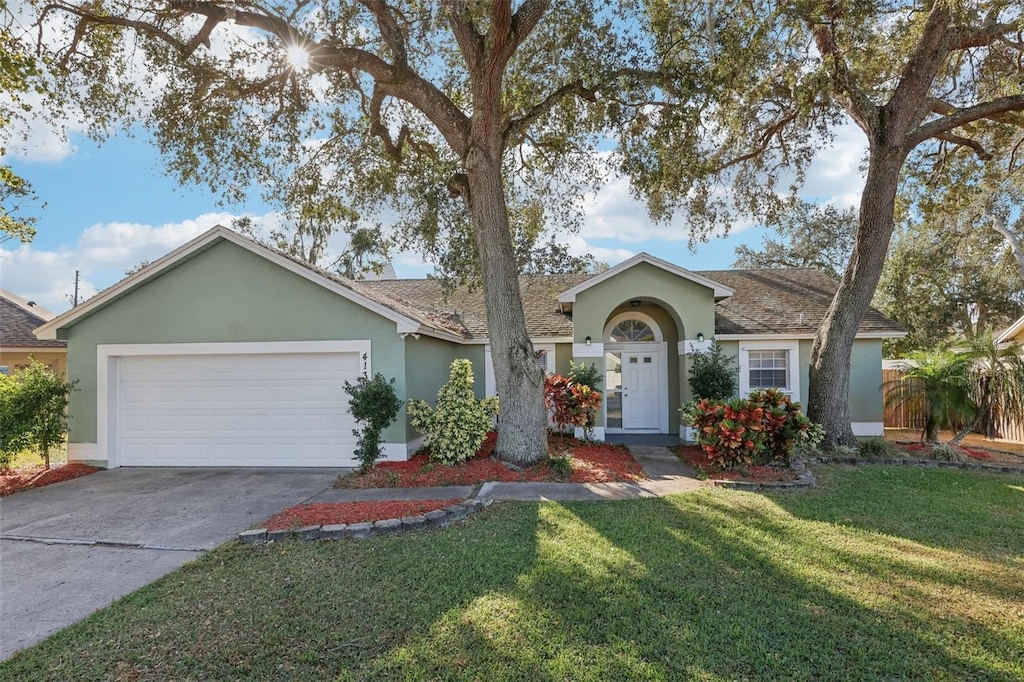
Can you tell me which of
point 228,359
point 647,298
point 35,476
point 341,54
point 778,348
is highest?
point 341,54

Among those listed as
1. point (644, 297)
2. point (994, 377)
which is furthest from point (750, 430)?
point (994, 377)

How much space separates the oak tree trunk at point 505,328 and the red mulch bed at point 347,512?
2320 millimetres

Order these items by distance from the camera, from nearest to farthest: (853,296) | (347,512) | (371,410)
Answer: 1. (347,512)
2. (371,410)
3. (853,296)

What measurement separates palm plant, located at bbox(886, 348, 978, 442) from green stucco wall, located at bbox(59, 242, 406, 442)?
11.1 metres

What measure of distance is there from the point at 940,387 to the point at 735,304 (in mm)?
5428

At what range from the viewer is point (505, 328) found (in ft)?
29.5

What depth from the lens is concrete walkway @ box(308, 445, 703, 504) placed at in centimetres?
733

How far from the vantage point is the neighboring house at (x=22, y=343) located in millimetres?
16094

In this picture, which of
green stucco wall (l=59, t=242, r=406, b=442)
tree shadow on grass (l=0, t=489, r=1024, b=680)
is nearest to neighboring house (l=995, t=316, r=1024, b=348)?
tree shadow on grass (l=0, t=489, r=1024, b=680)

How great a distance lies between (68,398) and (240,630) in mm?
9615

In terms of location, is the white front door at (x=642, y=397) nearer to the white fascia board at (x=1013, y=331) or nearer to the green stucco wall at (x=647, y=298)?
the green stucco wall at (x=647, y=298)

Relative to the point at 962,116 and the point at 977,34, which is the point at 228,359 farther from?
the point at 977,34

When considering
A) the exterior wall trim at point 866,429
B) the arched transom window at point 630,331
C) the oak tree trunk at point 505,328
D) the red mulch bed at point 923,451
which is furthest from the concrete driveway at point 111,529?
the exterior wall trim at point 866,429

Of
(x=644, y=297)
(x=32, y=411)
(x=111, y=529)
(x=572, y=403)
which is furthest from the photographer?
(x=644, y=297)
